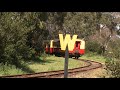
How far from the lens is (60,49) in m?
37.6

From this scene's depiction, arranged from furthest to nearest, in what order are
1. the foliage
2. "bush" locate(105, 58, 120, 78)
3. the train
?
the train < the foliage < "bush" locate(105, 58, 120, 78)

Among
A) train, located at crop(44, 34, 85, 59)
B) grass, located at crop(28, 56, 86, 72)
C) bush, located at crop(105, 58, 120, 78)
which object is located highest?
train, located at crop(44, 34, 85, 59)

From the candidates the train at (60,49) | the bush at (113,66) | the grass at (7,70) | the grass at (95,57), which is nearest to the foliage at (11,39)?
the grass at (7,70)

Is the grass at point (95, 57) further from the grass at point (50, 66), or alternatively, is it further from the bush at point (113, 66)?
the bush at point (113, 66)

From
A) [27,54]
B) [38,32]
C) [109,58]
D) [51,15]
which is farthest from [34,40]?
[51,15]

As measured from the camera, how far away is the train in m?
37.5

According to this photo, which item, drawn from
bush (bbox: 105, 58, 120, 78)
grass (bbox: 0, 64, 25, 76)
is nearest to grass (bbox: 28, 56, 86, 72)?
grass (bbox: 0, 64, 25, 76)

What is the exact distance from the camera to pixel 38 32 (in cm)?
3044

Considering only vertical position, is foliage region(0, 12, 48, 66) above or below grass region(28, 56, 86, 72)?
above

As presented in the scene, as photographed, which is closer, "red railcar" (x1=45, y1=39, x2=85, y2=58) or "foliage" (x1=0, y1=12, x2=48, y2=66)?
"foliage" (x1=0, y1=12, x2=48, y2=66)

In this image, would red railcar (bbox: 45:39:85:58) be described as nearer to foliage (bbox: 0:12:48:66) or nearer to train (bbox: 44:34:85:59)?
train (bbox: 44:34:85:59)

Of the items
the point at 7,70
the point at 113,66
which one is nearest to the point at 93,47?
the point at 7,70
